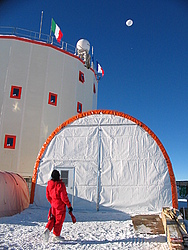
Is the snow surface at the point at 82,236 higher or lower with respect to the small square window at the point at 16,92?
lower

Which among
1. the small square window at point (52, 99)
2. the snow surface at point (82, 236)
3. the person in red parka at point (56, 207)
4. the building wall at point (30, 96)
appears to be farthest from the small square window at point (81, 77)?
the person in red parka at point (56, 207)

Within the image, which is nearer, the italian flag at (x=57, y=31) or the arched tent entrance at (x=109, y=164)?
the arched tent entrance at (x=109, y=164)

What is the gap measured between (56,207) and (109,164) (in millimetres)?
4657

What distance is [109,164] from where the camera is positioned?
884cm

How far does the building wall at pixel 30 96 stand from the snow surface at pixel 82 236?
767 centimetres

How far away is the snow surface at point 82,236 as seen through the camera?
419 centimetres

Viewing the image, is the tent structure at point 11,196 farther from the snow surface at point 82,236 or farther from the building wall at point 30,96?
the building wall at point 30,96

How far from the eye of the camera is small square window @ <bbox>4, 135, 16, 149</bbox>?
44.3ft

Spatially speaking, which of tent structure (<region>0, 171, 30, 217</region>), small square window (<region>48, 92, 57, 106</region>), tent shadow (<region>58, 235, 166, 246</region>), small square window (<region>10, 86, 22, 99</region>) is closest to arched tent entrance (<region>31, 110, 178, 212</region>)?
tent structure (<region>0, 171, 30, 217</region>)

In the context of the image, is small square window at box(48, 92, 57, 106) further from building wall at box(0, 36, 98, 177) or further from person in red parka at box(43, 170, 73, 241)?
person in red parka at box(43, 170, 73, 241)

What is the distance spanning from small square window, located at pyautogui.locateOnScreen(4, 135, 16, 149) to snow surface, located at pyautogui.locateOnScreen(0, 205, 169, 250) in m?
7.71

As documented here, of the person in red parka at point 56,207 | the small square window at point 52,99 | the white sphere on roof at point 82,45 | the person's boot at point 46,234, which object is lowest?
the person's boot at point 46,234

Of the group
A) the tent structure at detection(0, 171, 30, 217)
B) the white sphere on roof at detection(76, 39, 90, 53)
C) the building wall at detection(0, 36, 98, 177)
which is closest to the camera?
the tent structure at detection(0, 171, 30, 217)

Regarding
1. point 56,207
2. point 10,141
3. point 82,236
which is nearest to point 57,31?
point 10,141
